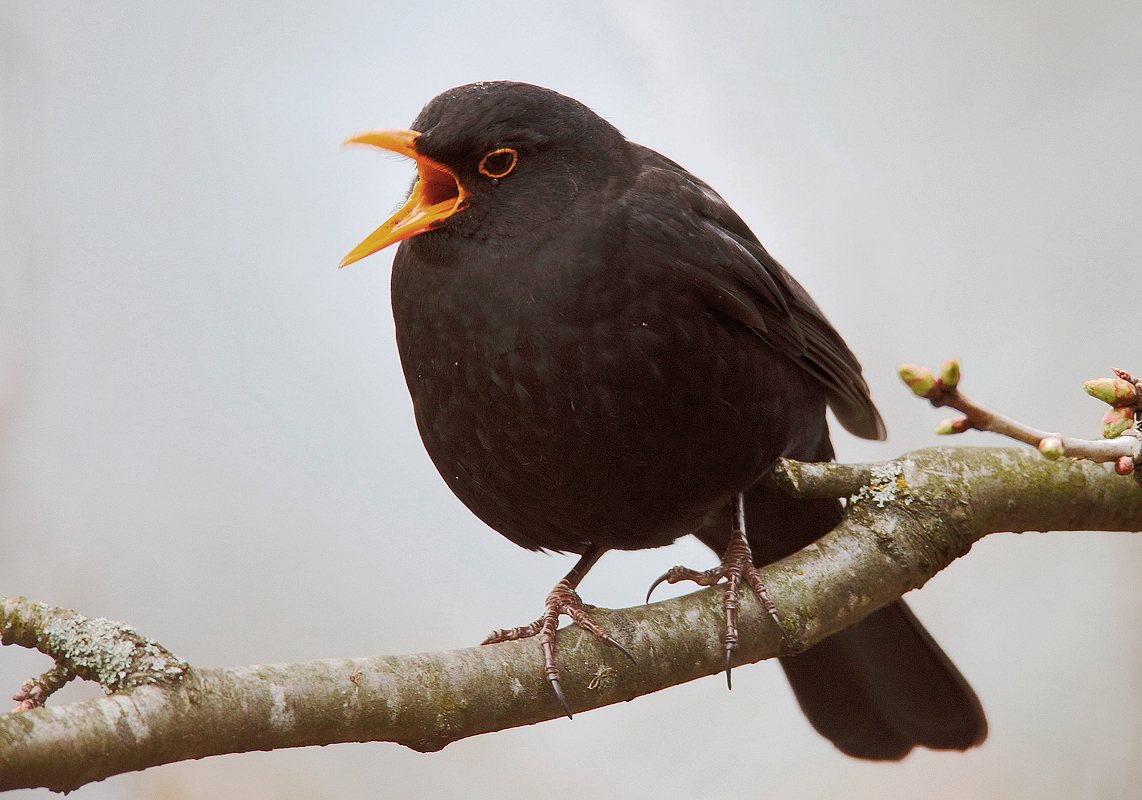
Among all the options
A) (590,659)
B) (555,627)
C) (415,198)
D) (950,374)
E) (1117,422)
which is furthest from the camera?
(415,198)

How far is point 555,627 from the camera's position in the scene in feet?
7.73

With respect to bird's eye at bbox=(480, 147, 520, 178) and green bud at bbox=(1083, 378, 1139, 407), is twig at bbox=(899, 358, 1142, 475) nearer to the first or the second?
green bud at bbox=(1083, 378, 1139, 407)

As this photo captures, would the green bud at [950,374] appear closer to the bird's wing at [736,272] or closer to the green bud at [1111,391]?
the green bud at [1111,391]

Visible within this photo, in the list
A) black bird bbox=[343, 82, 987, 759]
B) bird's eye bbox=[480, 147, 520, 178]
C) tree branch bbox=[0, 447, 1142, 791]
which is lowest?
tree branch bbox=[0, 447, 1142, 791]

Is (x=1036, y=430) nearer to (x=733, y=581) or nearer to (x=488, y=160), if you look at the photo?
(x=733, y=581)

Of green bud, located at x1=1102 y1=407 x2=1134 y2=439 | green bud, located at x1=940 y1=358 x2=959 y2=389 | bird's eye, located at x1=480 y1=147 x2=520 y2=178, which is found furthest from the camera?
bird's eye, located at x1=480 y1=147 x2=520 y2=178

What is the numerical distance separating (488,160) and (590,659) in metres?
A: 1.19

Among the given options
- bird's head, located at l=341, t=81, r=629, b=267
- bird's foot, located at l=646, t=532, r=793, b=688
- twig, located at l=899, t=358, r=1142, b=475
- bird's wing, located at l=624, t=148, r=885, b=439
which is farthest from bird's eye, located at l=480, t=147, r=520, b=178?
twig, located at l=899, t=358, r=1142, b=475

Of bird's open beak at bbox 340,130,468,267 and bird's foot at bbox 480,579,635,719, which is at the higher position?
bird's open beak at bbox 340,130,468,267

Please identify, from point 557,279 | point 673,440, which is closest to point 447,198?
point 557,279

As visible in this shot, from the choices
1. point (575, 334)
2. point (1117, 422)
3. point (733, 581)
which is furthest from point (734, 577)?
point (1117, 422)

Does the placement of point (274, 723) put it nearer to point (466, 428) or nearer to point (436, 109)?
point (466, 428)

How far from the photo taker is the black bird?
2328 mm

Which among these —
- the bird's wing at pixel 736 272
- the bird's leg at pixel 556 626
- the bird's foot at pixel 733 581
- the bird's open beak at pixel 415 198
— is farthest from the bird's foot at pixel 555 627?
the bird's open beak at pixel 415 198
